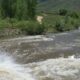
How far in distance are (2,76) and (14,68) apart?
12.5 ft

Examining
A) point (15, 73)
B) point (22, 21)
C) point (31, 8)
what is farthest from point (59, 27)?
point (15, 73)

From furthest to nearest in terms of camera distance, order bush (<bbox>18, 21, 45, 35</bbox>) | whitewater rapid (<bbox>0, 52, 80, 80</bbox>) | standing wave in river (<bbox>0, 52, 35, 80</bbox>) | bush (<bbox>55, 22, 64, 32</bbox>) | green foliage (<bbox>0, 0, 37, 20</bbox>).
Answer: bush (<bbox>55, 22, 64, 32</bbox>)
green foliage (<bbox>0, 0, 37, 20</bbox>)
bush (<bbox>18, 21, 45, 35</bbox>)
whitewater rapid (<bbox>0, 52, 80, 80</bbox>)
standing wave in river (<bbox>0, 52, 35, 80</bbox>)

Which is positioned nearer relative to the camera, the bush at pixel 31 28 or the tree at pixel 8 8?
the bush at pixel 31 28

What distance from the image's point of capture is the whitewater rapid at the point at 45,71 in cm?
2444

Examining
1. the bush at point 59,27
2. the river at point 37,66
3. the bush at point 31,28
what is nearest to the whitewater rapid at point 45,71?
the river at point 37,66

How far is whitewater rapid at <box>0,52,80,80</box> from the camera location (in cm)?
2444

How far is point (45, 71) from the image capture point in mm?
26438

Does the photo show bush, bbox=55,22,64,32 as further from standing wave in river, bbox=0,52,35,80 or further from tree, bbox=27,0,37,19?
standing wave in river, bbox=0,52,35,80

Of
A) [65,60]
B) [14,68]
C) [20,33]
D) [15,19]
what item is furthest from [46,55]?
[15,19]

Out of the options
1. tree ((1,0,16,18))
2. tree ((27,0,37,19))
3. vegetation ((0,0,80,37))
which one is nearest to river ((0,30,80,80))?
vegetation ((0,0,80,37))

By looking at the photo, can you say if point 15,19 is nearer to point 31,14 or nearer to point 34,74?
point 31,14

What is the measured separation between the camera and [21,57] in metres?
34.8

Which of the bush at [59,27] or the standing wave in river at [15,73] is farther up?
the standing wave in river at [15,73]

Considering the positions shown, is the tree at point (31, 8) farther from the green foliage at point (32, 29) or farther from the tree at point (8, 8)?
the green foliage at point (32, 29)
